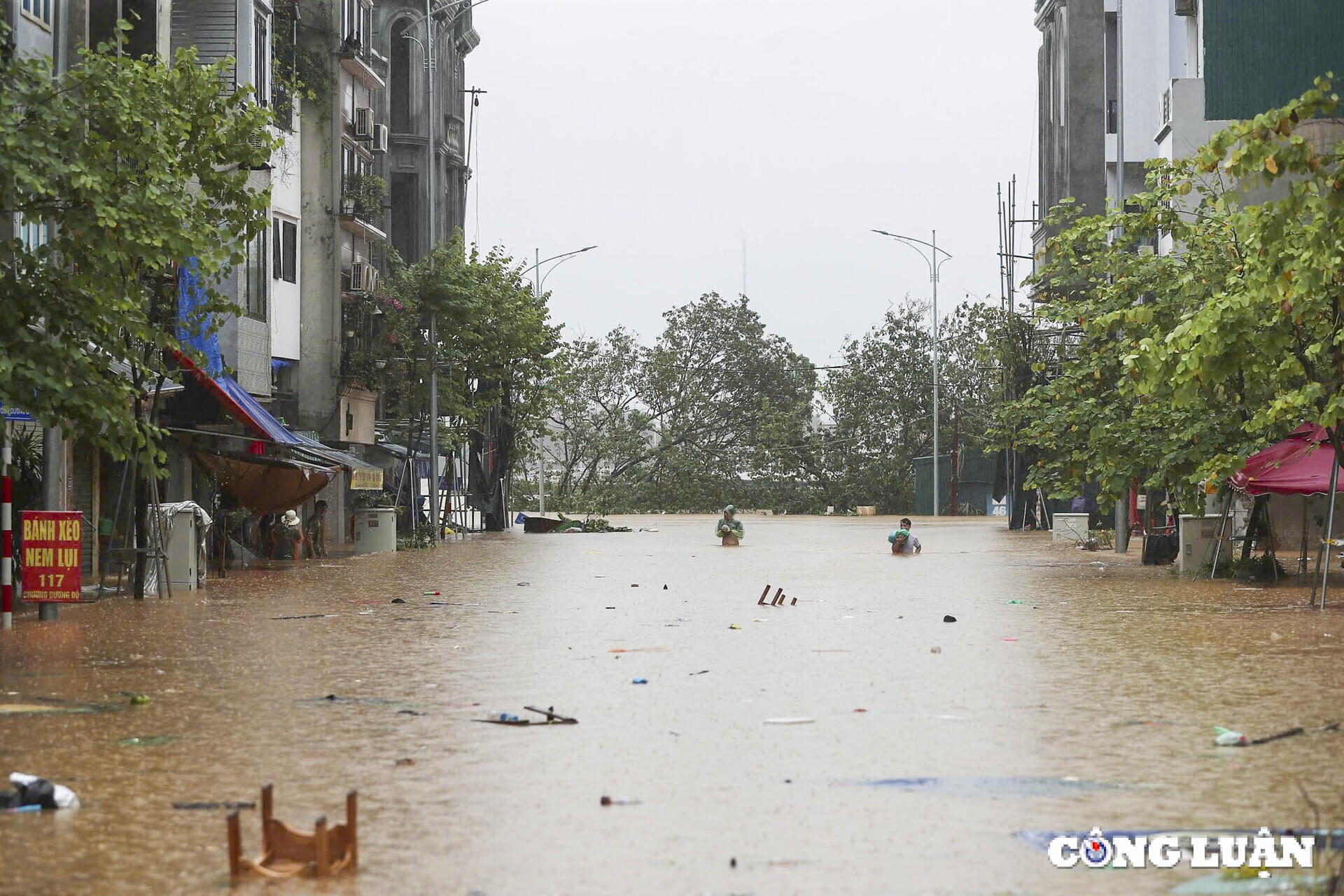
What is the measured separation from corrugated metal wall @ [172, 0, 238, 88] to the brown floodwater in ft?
55.6

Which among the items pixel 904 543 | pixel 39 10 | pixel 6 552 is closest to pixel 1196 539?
pixel 904 543

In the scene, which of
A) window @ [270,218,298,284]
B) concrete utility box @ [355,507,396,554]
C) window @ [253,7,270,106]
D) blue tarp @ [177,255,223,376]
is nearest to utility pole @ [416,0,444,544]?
window @ [270,218,298,284]

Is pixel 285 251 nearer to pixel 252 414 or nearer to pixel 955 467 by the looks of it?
pixel 252 414

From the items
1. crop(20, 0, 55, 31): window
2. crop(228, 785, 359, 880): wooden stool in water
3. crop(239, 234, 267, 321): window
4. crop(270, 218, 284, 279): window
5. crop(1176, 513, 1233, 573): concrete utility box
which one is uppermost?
crop(20, 0, 55, 31): window

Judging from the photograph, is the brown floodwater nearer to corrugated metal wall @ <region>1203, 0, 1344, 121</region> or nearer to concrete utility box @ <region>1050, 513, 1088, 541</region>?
corrugated metal wall @ <region>1203, 0, 1344, 121</region>

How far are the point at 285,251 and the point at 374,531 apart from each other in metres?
8.27

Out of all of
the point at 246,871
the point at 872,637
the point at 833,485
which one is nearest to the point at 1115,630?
the point at 872,637

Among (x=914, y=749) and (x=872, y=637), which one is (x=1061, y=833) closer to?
(x=914, y=749)

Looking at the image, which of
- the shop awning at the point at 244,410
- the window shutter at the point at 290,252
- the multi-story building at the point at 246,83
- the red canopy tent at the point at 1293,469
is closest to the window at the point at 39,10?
the shop awning at the point at 244,410

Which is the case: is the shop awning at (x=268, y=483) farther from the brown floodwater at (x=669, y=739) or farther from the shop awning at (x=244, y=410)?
the brown floodwater at (x=669, y=739)

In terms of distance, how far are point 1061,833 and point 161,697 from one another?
684 cm

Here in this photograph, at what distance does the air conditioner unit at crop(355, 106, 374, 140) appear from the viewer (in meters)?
52.8

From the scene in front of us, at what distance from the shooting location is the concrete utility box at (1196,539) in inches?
1118

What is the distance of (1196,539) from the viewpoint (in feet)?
94.3
